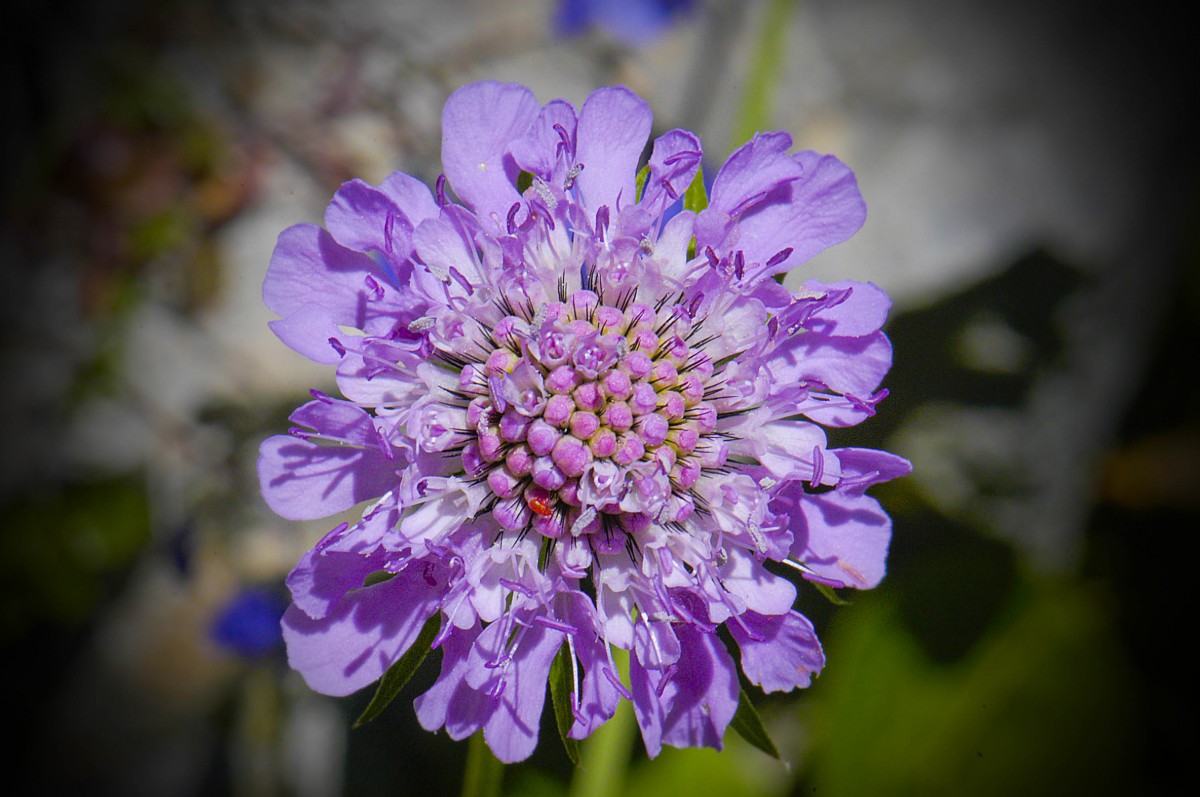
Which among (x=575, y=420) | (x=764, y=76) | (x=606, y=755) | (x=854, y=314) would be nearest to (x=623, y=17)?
(x=764, y=76)

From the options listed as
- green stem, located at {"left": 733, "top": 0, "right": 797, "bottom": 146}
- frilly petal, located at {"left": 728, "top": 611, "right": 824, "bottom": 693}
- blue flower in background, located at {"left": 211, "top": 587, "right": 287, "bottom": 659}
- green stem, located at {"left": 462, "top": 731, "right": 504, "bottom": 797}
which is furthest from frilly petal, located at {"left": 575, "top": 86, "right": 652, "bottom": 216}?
blue flower in background, located at {"left": 211, "top": 587, "right": 287, "bottom": 659}

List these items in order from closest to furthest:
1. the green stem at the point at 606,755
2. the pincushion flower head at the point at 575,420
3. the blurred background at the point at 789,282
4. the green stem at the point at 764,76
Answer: the pincushion flower head at the point at 575,420 → the green stem at the point at 606,755 → the green stem at the point at 764,76 → the blurred background at the point at 789,282

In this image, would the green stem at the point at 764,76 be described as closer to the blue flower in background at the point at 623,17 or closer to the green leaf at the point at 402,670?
the blue flower in background at the point at 623,17

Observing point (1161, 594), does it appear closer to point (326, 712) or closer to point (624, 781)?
point (624, 781)

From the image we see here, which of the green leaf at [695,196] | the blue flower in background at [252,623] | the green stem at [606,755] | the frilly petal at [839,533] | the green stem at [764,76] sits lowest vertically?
the green stem at [606,755]

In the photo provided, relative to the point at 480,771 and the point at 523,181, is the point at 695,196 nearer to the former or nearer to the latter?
the point at 523,181

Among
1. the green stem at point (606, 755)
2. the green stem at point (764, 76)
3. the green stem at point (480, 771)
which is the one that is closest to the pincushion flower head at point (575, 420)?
the green stem at point (480, 771)

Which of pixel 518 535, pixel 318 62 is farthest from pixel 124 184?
pixel 518 535

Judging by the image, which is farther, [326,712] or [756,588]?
[326,712]
